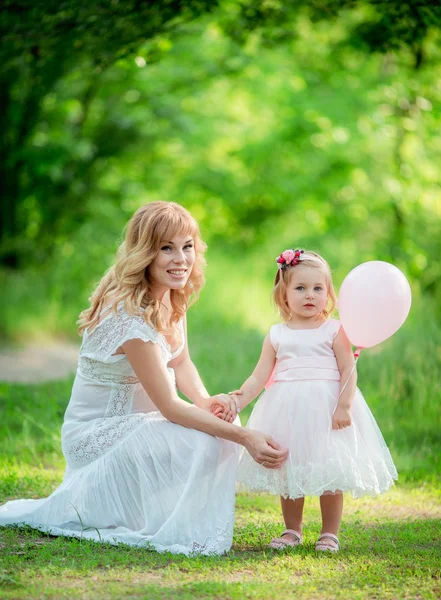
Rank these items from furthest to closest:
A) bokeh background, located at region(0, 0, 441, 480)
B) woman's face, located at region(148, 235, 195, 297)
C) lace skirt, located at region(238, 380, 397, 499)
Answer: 1. bokeh background, located at region(0, 0, 441, 480)
2. woman's face, located at region(148, 235, 195, 297)
3. lace skirt, located at region(238, 380, 397, 499)

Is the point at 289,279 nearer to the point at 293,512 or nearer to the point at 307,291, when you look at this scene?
the point at 307,291

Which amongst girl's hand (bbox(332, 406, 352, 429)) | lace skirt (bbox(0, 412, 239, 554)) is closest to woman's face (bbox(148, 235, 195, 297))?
lace skirt (bbox(0, 412, 239, 554))

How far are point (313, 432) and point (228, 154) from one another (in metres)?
12.8

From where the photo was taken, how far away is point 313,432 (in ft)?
10.8

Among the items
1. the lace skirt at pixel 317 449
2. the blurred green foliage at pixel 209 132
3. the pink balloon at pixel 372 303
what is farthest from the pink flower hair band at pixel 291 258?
the blurred green foliage at pixel 209 132

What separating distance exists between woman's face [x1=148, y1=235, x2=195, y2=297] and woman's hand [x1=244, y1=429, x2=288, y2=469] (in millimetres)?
754

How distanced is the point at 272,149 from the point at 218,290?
12.0 feet

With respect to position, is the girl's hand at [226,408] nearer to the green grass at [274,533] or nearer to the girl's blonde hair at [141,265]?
the girl's blonde hair at [141,265]

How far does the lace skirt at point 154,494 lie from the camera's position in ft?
10.8

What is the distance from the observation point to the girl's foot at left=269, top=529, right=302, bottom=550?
11.1 feet

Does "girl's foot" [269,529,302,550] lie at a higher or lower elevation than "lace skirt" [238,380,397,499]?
lower

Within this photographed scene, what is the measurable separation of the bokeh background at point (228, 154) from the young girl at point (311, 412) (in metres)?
1.61

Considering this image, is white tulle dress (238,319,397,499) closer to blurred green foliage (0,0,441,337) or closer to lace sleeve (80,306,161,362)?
lace sleeve (80,306,161,362)

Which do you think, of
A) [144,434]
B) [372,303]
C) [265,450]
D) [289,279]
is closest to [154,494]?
[144,434]
